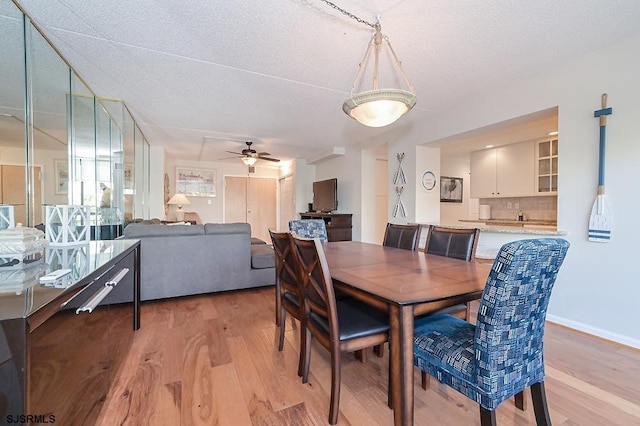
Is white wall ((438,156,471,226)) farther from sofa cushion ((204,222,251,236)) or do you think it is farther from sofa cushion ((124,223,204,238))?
sofa cushion ((124,223,204,238))

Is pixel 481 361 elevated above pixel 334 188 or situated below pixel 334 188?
below

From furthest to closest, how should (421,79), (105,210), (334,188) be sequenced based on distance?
(334,188)
(105,210)
(421,79)

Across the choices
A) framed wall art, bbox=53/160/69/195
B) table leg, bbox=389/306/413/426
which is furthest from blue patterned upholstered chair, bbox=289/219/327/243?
framed wall art, bbox=53/160/69/195

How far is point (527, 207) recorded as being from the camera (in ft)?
15.7

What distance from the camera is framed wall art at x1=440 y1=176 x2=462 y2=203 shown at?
20.8ft

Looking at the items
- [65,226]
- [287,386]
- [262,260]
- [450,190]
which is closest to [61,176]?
[65,226]

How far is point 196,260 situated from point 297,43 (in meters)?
2.47

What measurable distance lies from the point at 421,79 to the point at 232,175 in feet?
20.5

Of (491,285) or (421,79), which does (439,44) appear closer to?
(421,79)

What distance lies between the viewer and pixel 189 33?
2.12m

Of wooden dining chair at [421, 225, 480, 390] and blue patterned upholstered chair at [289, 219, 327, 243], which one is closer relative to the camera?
wooden dining chair at [421, 225, 480, 390]

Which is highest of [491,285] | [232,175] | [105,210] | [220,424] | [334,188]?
[232,175]

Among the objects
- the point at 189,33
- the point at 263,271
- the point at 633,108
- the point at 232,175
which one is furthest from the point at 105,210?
the point at 633,108

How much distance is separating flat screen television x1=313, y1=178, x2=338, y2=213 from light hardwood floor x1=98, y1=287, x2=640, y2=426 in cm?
395
